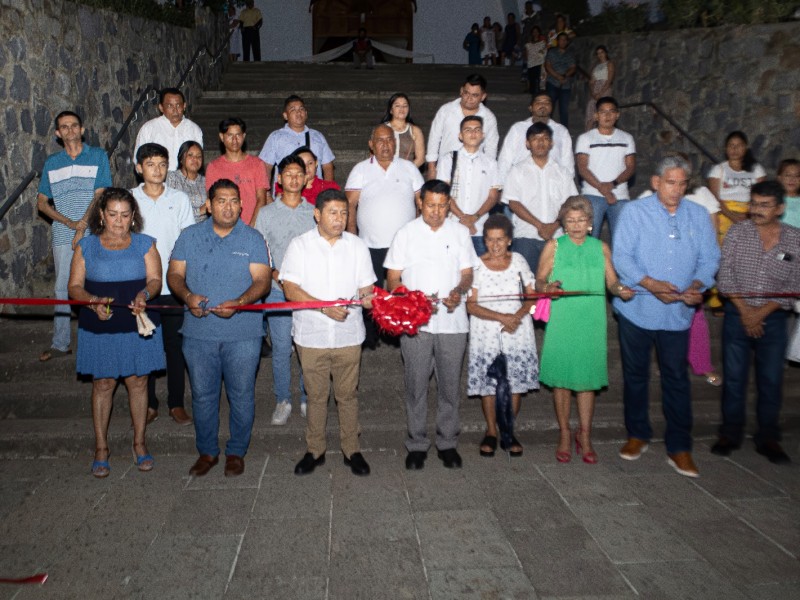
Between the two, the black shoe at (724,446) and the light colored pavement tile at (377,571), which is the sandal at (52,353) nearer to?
the light colored pavement tile at (377,571)

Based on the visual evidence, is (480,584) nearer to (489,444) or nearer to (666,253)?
(489,444)

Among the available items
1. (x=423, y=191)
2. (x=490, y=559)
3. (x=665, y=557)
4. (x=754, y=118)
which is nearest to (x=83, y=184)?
(x=423, y=191)

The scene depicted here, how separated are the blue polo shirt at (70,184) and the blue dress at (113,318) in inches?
49.7

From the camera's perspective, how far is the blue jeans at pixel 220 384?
4.52m

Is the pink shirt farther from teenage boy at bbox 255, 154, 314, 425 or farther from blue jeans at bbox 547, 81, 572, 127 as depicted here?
blue jeans at bbox 547, 81, 572, 127

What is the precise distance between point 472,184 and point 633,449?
2.50 m

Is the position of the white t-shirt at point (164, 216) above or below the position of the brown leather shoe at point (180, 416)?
above

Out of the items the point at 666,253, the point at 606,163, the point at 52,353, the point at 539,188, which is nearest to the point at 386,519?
the point at 666,253

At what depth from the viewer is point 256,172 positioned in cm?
573

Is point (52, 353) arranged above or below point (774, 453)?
above

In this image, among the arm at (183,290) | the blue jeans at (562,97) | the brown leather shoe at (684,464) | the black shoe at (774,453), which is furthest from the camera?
the blue jeans at (562,97)

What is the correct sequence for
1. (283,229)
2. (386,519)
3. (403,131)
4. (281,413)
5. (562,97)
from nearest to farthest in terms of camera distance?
(386,519), (283,229), (281,413), (403,131), (562,97)

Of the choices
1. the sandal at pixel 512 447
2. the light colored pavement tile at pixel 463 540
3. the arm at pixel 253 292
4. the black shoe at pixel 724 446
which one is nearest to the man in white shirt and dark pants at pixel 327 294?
the arm at pixel 253 292

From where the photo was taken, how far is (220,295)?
4.47 meters
